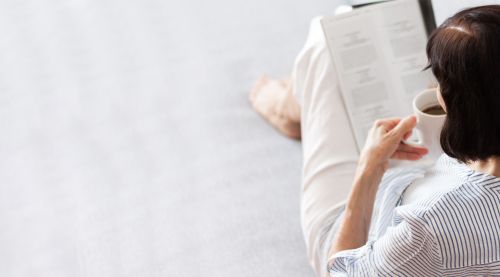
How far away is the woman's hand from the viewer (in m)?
1.27

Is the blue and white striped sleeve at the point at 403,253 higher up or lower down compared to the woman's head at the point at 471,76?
lower down

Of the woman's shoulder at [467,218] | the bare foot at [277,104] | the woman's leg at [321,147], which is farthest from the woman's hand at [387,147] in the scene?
the bare foot at [277,104]

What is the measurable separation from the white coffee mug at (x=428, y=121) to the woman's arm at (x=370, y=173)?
24mm

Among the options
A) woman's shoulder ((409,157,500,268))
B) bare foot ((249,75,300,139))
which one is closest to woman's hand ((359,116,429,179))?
woman's shoulder ((409,157,500,268))

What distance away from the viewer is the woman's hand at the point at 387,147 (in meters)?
1.27

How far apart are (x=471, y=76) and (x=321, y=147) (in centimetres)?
58

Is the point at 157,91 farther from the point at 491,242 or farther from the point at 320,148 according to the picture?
the point at 491,242

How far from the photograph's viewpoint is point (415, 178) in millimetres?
1252

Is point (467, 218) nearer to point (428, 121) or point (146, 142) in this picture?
point (428, 121)

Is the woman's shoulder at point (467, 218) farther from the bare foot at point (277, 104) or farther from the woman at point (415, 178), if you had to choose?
the bare foot at point (277, 104)

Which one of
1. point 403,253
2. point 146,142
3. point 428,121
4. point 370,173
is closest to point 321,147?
point 370,173

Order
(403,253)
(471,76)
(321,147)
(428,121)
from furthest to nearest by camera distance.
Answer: (321,147) < (428,121) < (403,253) < (471,76)

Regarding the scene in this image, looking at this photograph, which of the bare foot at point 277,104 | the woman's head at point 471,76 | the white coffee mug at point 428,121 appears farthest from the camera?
the bare foot at point 277,104

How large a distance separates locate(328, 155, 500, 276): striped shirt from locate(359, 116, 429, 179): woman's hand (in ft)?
0.65
